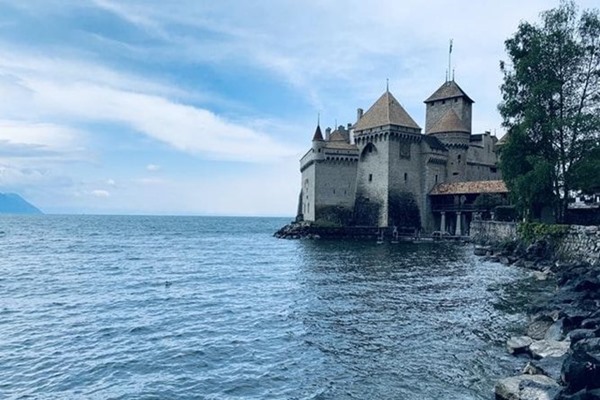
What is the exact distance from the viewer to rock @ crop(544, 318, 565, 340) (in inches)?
458

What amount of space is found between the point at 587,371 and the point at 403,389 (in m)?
3.37

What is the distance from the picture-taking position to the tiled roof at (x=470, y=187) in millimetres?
45919

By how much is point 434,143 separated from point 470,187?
7406 millimetres

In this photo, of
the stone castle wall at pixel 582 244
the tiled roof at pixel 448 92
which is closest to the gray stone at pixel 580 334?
the stone castle wall at pixel 582 244

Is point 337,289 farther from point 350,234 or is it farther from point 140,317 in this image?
point 350,234

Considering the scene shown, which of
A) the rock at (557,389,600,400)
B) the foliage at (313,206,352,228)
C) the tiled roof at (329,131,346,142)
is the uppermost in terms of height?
the tiled roof at (329,131,346,142)

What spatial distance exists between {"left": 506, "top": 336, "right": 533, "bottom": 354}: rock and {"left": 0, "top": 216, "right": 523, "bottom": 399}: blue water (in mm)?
279

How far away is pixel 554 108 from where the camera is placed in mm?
28156

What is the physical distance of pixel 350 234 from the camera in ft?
167

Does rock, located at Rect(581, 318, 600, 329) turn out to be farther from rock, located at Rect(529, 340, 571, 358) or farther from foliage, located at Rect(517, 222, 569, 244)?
foliage, located at Rect(517, 222, 569, 244)

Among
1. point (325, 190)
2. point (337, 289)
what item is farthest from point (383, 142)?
point (337, 289)

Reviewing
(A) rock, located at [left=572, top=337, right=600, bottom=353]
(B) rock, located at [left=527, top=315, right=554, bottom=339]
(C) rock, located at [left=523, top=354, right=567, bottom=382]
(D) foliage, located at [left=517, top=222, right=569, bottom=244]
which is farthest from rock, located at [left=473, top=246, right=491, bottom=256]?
(C) rock, located at [left=523, top=354, right=567, bottom=382]

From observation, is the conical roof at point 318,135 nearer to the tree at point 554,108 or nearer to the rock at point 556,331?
the tree at point 554,108

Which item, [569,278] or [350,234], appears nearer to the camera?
[569,278]
